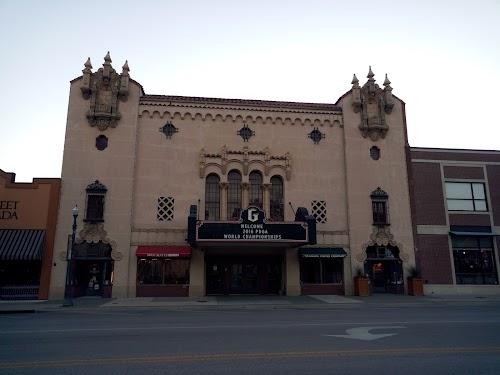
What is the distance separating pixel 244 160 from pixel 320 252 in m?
→ 8.23

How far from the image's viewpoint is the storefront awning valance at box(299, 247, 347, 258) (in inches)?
1038

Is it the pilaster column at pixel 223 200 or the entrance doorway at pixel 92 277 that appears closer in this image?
the entrance doorway at pixel 92 277

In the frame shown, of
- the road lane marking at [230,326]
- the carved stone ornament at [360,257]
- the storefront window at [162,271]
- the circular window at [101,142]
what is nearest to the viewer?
the road lane marking at [230,326]

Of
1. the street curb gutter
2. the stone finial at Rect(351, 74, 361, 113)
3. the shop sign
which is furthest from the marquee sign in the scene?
the shop sign

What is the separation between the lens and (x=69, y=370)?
7047mm

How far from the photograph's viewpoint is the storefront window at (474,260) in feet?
93.4

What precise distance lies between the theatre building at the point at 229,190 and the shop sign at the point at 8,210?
2731 millimetres

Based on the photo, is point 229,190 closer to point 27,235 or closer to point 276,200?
point 276,200

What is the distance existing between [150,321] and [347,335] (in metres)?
7.20

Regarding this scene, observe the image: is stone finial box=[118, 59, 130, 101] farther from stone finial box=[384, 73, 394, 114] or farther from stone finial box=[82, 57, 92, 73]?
stone finial box=[384, 73, 394, 114]

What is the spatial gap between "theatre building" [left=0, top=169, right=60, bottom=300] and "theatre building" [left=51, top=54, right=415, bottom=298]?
71cm

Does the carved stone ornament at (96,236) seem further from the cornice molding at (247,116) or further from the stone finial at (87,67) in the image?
the stone finial at (87,67)

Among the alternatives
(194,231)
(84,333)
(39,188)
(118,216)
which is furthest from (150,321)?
(39,188)

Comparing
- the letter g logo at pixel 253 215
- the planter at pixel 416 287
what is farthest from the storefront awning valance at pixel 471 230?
the letter g logo at pixel 253 215
